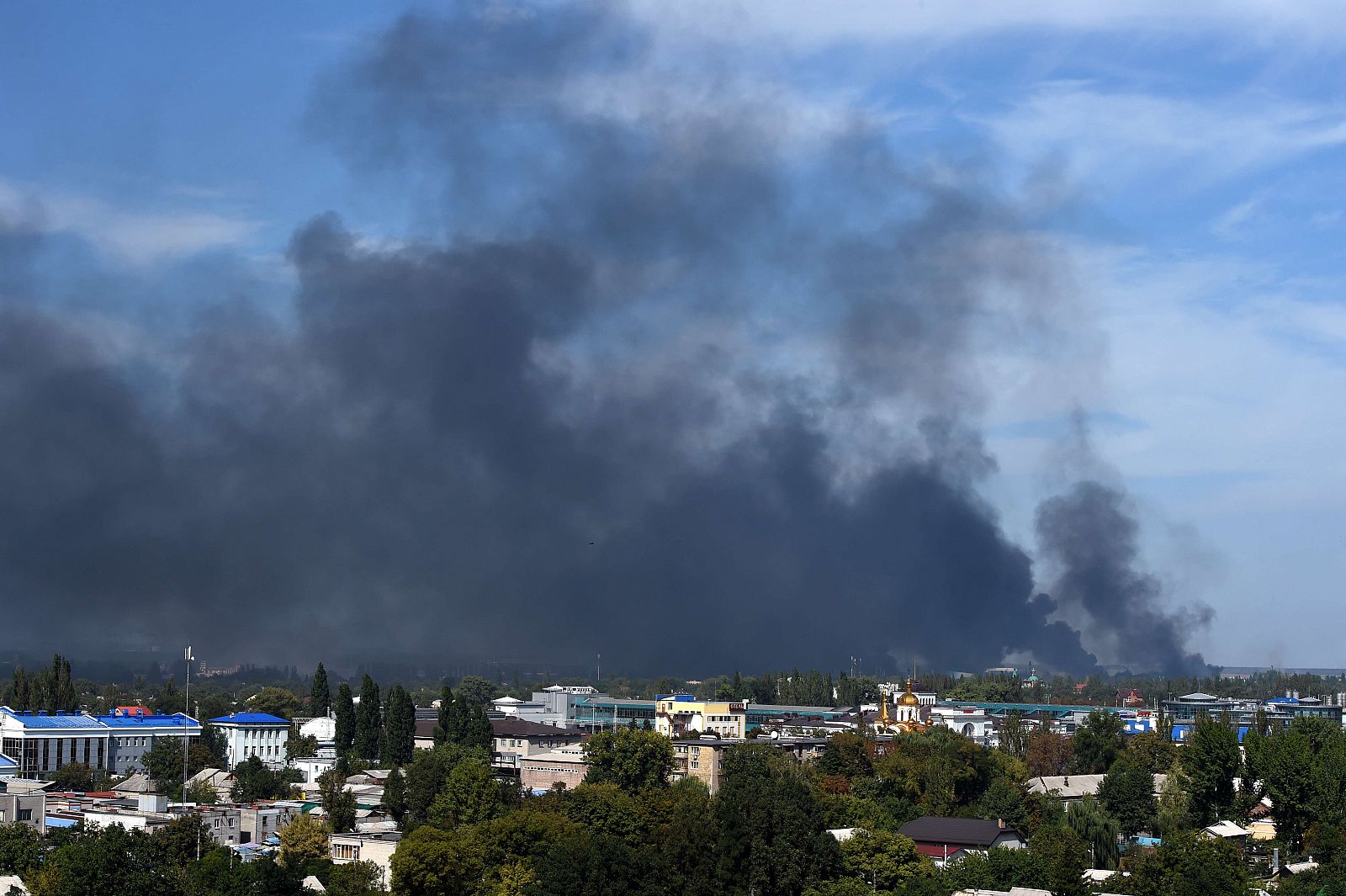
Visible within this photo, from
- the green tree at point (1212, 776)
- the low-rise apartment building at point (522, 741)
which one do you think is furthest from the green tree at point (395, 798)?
the green tree at point (1212, 776)

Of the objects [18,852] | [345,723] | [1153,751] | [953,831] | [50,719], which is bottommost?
[953,831]

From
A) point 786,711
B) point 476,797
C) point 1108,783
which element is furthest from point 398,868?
point 786,711

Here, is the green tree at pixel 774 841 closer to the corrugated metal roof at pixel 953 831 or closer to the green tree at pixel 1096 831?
the corrugated metal roof at pixel 953 831

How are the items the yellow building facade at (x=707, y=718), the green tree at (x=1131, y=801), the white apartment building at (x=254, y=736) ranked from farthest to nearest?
the white apartment building at (x=254, y=736), the yellow building facade at (x=707, y=718), the green tree at (x=1131, y=801)

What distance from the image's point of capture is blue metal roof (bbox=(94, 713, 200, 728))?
252 feet

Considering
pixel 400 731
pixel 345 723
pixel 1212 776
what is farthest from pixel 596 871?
pixel 345 723

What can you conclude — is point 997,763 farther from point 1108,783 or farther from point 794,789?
point 794,789

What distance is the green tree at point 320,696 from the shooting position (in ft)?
299

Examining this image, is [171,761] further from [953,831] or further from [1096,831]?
[1096,831]

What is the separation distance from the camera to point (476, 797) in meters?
49.3

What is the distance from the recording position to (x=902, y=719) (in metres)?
86.4

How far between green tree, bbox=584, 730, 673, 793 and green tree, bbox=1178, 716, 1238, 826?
19.3 metres

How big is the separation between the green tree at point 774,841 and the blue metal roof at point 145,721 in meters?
44.8

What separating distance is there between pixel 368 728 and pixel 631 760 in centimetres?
2282
